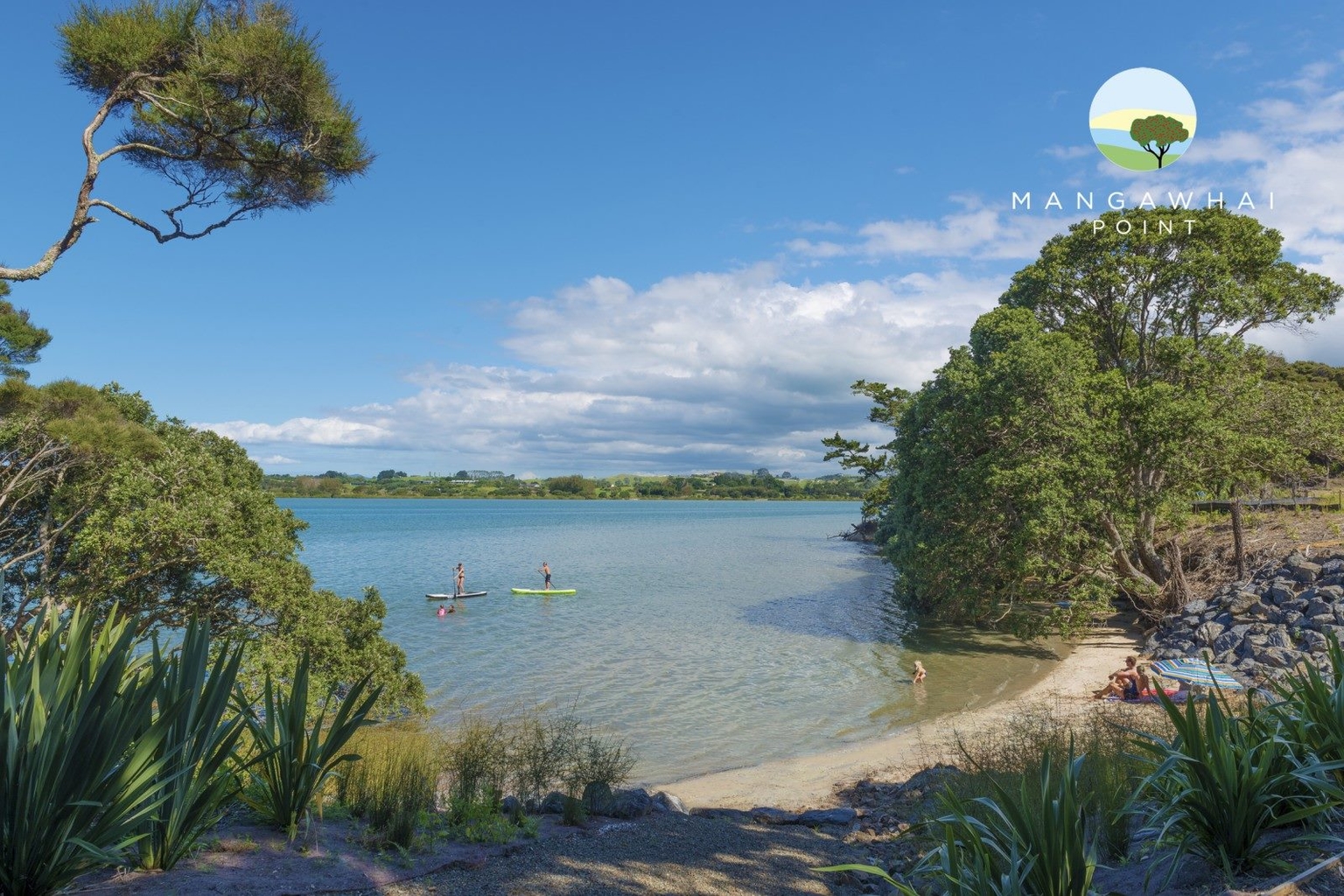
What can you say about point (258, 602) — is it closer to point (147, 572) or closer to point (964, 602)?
point (147, 572)

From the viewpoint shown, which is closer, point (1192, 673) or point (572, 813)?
point (572, 813)

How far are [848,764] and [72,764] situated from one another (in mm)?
10614

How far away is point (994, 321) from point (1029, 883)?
1978cm

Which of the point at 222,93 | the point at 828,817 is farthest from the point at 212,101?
the point at 828,817

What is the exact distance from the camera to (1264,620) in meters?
15.4

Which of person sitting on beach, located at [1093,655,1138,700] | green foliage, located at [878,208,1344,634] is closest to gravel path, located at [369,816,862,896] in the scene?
person sitting on beach, located at [1093,655,1138,700]

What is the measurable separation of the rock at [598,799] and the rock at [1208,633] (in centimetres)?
1455

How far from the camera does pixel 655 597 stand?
3253 cm

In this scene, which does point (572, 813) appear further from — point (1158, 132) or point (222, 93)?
point (1158, 132)

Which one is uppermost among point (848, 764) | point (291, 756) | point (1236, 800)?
point (1236, 800)

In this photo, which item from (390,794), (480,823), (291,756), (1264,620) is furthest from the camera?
(1264,620)

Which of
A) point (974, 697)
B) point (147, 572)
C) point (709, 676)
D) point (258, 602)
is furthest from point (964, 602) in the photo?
point (147, 572)

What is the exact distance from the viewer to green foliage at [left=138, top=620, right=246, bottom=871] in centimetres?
412

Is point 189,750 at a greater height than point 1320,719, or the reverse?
point 1320,719
